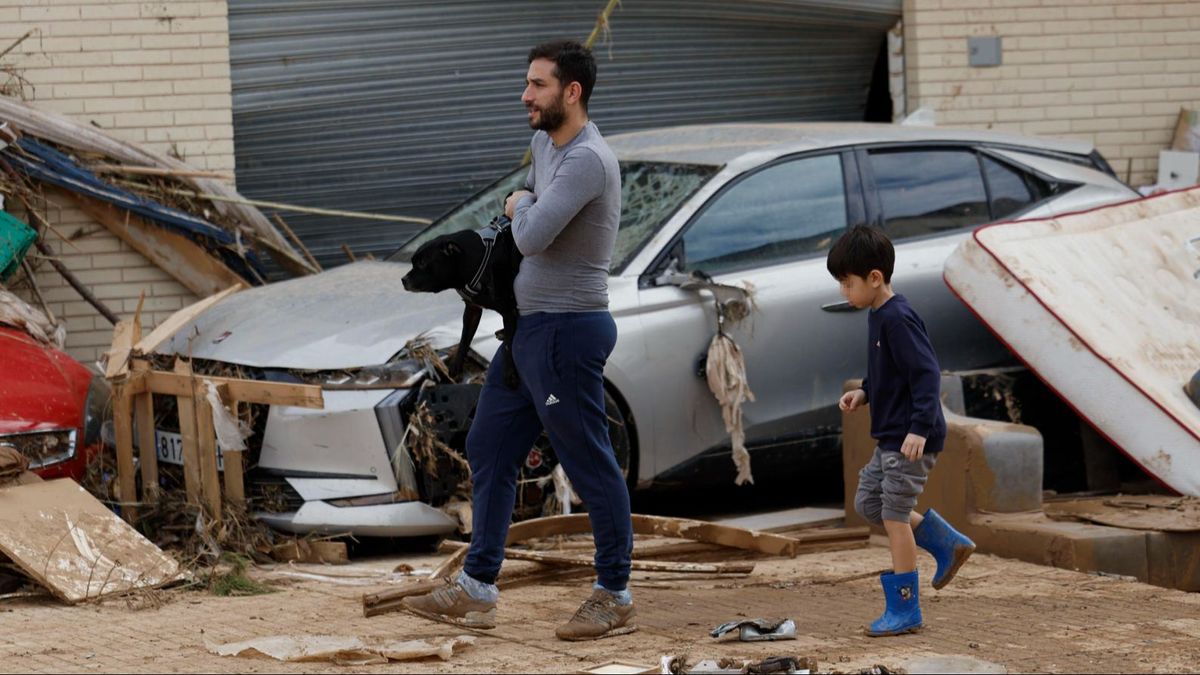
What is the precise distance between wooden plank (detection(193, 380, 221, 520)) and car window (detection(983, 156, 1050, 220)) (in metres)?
3.98

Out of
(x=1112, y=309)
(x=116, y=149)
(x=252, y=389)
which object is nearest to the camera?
(x=252, y=389)

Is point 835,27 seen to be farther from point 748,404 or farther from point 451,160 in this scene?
point 748,404

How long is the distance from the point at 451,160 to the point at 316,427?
3.69m

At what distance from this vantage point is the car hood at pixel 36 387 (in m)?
6.86

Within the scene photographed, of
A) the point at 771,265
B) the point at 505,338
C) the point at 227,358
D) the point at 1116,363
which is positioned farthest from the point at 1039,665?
the point at 227,358

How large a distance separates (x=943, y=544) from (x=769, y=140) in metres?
3.01

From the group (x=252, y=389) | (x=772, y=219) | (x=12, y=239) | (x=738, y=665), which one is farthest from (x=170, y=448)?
(x=738, y=665)

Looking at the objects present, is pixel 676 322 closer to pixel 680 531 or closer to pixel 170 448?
pixel 680 531

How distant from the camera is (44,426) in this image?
22.7 feet

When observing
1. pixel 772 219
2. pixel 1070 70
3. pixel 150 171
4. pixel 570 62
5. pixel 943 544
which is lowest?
pixel 943 544

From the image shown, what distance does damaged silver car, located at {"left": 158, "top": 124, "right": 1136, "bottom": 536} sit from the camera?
686 centimetres

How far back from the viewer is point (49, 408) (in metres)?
7.02

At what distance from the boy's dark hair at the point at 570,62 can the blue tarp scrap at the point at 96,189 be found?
13.9 feet

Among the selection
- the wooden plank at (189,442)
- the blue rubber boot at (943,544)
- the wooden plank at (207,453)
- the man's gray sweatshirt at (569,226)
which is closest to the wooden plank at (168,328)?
the wooden plank at (189,442)
